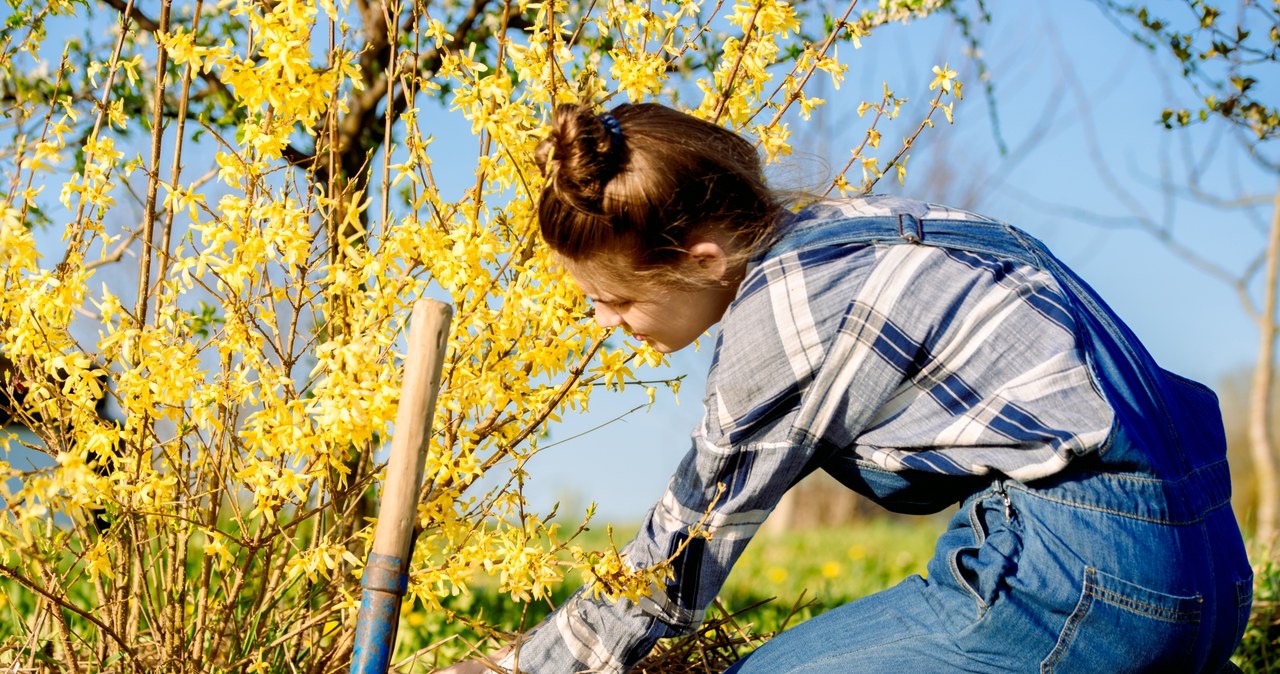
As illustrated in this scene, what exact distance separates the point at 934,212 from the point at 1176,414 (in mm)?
486

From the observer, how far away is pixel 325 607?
2230 mm

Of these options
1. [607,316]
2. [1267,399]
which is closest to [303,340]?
[607,316]

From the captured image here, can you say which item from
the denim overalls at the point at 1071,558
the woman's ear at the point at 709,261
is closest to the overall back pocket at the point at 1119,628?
the denim overalls at the point at 1071,558

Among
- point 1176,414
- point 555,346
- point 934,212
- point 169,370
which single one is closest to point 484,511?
point 555,346

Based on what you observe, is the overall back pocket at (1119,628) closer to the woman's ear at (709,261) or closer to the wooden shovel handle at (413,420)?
the woman's ear at (709,261)

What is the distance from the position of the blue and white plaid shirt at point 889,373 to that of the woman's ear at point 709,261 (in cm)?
9

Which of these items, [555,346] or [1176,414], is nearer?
[1176,414]

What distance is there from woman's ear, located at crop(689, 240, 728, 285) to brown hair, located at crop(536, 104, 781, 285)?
0.02 m

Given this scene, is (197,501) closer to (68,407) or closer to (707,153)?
(68,407)

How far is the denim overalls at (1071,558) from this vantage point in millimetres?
1556

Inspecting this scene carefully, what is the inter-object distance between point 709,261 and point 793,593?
151 inches

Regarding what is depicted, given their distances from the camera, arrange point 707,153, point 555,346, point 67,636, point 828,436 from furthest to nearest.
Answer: point 67,636 < point 555,346 < point 707,153 < point 828,436

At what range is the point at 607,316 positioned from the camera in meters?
1.93

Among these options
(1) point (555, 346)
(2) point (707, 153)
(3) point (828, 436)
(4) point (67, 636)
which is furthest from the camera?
(4) point (67, 636)
